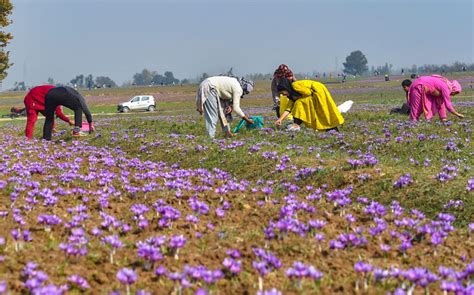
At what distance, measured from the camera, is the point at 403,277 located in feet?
13.5

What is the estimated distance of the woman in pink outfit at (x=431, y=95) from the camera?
1488cm

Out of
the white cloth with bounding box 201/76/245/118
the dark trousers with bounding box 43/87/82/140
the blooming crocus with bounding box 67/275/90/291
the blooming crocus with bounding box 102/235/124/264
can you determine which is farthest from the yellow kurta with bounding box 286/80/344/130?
the blooming crocus with bounding box 67/275/90/291

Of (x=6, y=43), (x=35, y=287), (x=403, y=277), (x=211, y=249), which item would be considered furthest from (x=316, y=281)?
(x=6, y=43)

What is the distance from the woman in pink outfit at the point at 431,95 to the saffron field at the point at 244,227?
4714 mm

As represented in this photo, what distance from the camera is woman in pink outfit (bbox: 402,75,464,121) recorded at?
48.8ft

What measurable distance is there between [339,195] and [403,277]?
2649 mm

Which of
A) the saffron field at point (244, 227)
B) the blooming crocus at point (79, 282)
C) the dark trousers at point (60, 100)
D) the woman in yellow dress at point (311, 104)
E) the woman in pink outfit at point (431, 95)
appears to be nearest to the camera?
the blooming crocus at point (79, 282)

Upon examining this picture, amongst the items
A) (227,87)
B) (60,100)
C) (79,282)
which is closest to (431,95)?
(227,87)

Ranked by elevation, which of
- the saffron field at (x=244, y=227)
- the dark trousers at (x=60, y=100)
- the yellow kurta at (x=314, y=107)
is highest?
the dark trousers at (x=60, y=100)

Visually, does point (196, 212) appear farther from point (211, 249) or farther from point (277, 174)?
point (277, 174)

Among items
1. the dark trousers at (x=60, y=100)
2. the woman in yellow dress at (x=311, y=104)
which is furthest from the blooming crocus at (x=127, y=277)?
the dark trousers at (x=60, y=100)

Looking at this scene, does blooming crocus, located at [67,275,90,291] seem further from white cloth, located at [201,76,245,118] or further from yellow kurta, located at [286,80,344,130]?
yellow kurta, located at [286,80,344,130]

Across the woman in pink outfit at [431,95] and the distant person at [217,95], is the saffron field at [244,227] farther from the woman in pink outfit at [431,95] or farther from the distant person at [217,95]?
the woman in pink outfit at [431,95]

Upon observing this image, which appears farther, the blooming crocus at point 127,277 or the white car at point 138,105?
the white car at point 138,105
